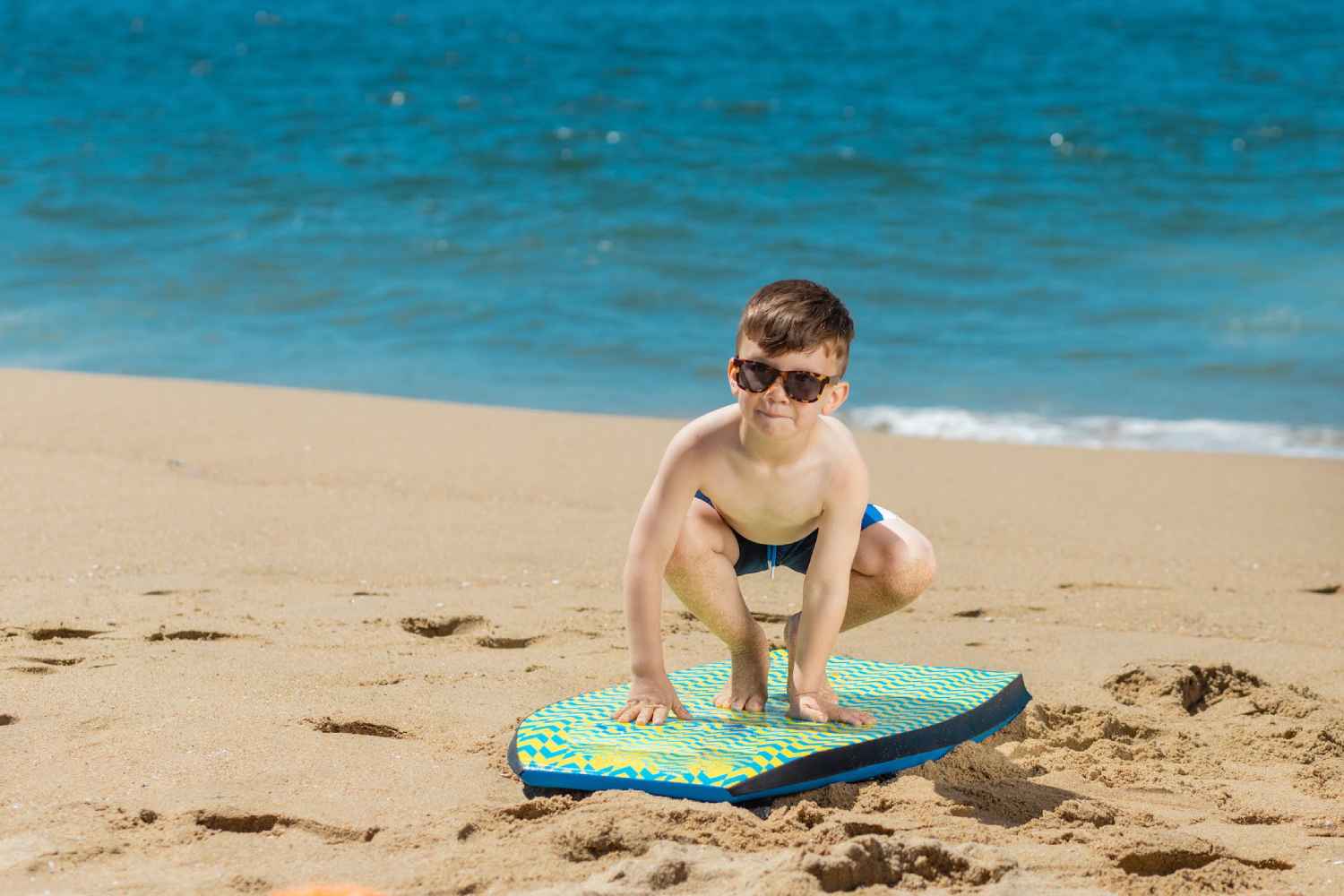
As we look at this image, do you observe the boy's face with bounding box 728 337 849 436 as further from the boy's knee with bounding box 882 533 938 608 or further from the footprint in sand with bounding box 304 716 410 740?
the footprint in sand with bounding box 304 716 410 740

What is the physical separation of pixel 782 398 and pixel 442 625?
1.55 m

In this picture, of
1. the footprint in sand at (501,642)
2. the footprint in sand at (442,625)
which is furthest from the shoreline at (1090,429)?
the footprint in sand at (501,642)

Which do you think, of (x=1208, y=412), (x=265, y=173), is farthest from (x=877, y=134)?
(x=1208, y=412)

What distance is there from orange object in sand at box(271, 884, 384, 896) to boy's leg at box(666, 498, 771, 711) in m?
1.09

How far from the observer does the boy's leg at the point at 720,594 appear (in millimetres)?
3236

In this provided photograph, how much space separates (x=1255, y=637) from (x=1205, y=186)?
11.0 meters

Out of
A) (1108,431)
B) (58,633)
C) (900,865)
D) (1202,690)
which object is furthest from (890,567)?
(1108,431)

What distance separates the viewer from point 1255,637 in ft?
14.3

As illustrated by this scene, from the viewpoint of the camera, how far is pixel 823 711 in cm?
322

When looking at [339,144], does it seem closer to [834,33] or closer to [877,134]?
[877,134]

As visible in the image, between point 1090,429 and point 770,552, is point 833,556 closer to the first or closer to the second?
point 770,552

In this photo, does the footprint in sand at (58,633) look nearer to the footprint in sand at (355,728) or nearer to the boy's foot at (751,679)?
the footprint in sand at (355,728)

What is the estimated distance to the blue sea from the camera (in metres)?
9.30

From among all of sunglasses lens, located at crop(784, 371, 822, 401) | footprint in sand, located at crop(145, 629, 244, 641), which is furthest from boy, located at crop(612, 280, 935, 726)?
footprint in sand, located at crop(145, 629, 244, 641)
